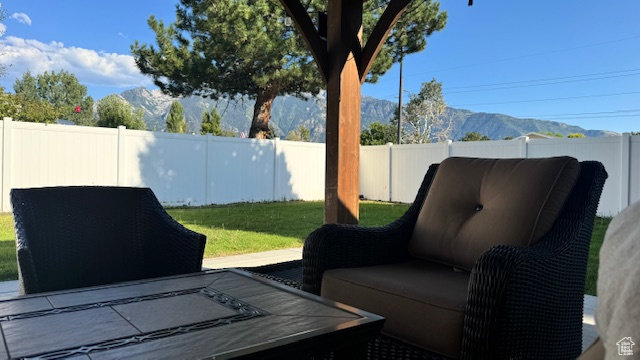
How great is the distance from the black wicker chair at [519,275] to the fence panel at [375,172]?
25.7 feet

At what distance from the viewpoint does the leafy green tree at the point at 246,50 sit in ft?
28.7

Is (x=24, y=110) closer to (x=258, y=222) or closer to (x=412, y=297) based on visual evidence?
(x=258, y=222)

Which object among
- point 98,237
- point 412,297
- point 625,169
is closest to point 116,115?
point 625,169

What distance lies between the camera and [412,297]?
1526mm

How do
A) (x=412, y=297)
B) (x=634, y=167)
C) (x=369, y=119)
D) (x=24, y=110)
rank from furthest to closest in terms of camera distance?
1. (x=369, y=119)
2. (x=24, y=110)
3. (x=634, y=167)
4. (x=412, y=297)

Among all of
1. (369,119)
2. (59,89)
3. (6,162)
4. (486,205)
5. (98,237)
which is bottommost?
(98,237)

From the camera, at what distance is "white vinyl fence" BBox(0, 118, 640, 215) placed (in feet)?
21.4

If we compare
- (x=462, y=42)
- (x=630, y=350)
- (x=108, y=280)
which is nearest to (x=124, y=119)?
(x=462, y=42)

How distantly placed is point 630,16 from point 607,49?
6.86 metres

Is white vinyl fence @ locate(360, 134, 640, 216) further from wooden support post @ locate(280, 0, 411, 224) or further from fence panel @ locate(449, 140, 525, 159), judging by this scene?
wooden support post @ locate(280, 0, 411, 224)

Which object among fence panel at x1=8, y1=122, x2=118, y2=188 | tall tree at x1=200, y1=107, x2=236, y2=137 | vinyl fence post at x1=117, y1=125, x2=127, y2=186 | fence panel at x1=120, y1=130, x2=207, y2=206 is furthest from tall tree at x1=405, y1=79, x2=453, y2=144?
fence panel at x1=8, y1=122, x2=118, y2=188

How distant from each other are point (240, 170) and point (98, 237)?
22.8 feet

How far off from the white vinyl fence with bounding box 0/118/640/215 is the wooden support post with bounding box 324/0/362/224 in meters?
5.17

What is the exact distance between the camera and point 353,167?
326 cm
